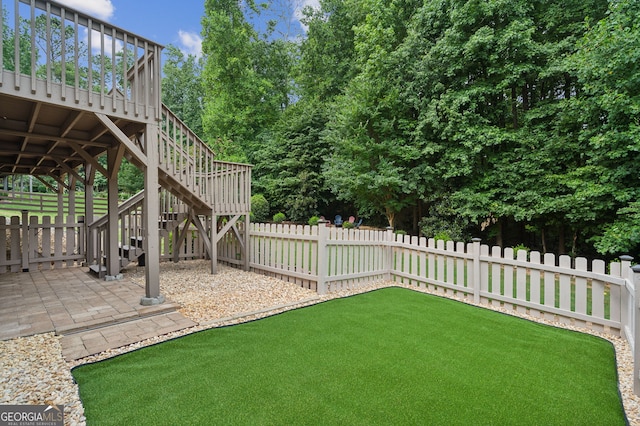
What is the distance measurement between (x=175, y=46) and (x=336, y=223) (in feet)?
72.0

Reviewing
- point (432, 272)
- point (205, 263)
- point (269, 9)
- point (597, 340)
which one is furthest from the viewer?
point (269, 9)

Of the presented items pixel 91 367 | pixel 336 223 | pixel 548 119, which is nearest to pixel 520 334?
pixel 91 367

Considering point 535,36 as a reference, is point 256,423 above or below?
below

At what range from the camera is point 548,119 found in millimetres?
8469

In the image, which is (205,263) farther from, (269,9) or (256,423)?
(269,9)

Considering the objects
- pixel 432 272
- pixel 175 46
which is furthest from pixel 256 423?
pixel 175 46

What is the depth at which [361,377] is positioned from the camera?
8.00ft

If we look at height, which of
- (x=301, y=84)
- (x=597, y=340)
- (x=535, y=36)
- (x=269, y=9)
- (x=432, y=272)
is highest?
(x=269, y=9)

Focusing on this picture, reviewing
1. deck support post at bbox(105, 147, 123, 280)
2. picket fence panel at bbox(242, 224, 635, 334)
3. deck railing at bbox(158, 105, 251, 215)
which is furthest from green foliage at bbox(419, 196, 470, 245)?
deck support post at bbox(105, 147, 123, 280)

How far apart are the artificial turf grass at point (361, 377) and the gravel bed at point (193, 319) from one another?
4.2 inches

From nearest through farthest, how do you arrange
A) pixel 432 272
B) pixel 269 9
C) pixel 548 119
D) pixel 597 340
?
pixel 597 340 < pixel 432 272 < pixel 548 119 < pixel 269 9

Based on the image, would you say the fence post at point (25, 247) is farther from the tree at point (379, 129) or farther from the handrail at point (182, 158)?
the tree at point (379, 129)

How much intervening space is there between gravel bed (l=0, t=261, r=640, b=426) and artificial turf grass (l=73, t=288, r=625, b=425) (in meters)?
0.11

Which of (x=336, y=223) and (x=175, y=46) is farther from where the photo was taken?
(x=175, y=46)
